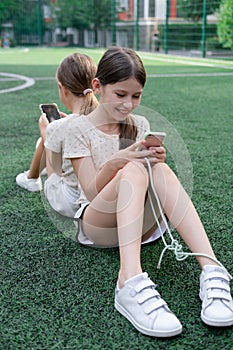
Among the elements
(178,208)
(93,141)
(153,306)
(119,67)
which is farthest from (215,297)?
(119,67)

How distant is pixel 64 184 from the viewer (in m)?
1.98

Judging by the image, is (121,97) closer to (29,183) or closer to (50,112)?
(50,112)

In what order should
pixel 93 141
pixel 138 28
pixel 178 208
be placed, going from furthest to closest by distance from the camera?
pixel 138 28 → pixel 93 141 → pixel 178 208

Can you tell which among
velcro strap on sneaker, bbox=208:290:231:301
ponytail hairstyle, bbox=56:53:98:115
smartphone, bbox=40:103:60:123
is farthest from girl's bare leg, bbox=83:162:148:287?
smartphone, bbox=40:103:60:123

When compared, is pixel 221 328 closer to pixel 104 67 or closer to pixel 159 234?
pixel 159 234

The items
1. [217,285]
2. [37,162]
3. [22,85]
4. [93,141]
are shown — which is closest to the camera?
[217,285]

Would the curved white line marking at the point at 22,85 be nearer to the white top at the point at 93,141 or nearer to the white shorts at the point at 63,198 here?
the white shorts at the point at 63,198

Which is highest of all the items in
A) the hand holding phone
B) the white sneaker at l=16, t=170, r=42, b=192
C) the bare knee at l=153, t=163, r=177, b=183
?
the hand holding phone

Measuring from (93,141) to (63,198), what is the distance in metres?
0.30

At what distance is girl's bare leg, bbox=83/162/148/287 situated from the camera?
Result: 4.97 ft

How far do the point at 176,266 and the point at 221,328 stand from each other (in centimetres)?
39

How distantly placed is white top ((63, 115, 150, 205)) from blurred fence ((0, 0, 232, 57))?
11.8 meters

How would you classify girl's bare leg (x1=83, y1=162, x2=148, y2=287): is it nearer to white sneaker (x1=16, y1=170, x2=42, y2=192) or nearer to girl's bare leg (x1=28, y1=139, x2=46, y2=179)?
girl's bare leg (x1=28, y1=139, x2=46, y2=179)

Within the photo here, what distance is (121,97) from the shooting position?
5.50ft
